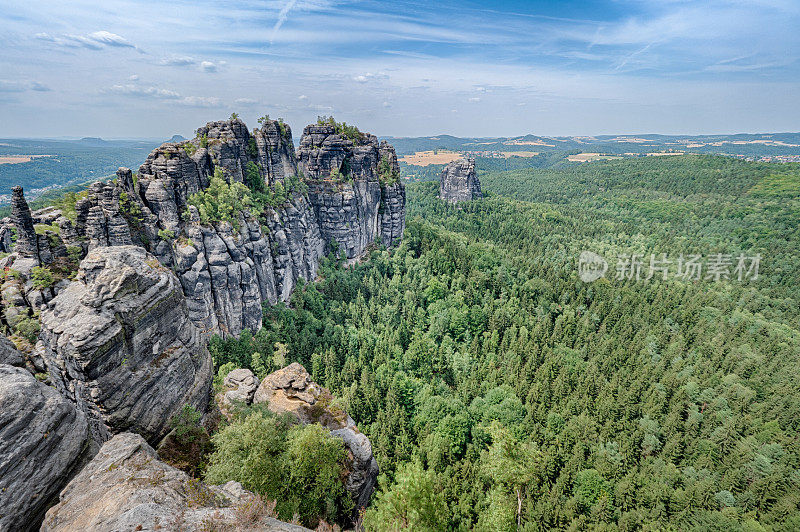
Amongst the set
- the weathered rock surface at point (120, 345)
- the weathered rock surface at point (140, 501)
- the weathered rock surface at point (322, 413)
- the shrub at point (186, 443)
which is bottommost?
the weathered rock surface at point (322, 413)

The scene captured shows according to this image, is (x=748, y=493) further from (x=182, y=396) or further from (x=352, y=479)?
(x=182, y=396)

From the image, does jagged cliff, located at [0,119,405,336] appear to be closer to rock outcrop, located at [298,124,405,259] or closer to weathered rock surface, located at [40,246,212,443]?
rock outcrop, located at [298,124,405,259]

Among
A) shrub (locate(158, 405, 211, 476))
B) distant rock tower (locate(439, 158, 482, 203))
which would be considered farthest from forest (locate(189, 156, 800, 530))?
distant rock tower (locate(439, 158, 482, 203))

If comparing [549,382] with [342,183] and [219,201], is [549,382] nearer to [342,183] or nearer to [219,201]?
[342,183]

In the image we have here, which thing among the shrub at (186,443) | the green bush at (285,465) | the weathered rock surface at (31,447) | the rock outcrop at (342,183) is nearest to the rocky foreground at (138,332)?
the weathered rock surface at (31,447)

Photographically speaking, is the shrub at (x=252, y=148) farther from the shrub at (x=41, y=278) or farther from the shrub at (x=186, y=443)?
the shrub at (x=186, y=443)

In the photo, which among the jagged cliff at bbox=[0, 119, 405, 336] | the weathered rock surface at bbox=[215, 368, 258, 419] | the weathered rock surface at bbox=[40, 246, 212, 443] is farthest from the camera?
the jagged cliff at bbox=[0, 119, 405, 336]

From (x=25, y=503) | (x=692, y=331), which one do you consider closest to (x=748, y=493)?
(x=692, y=331)

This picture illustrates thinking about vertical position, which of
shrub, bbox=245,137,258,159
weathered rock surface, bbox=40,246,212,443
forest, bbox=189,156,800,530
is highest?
shrub, bbox=245,137,258,159
